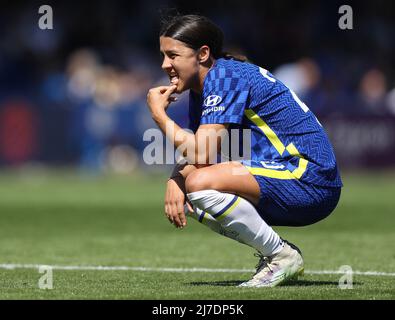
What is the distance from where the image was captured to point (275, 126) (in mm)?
6410

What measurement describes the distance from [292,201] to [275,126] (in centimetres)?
46

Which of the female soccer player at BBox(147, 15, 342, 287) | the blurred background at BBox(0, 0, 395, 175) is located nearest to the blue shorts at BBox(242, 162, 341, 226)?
the female soccer player at BBox(147, 15, 342, 287)

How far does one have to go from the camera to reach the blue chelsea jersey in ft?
→ 20.6

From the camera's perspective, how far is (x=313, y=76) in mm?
19422

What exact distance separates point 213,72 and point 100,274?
1.68 metres

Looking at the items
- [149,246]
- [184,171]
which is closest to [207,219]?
[184,171]

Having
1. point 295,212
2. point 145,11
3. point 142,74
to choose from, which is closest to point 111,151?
point 142,74

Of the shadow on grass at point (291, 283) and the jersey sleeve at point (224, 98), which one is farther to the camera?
the shadow on grass at point (291, 283)

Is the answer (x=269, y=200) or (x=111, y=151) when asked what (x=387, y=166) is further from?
(x=269, y=200)

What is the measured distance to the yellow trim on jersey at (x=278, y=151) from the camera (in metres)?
6.33

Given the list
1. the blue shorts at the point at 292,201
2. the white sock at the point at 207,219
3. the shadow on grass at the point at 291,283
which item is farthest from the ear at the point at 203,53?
the shadow on grass at the point at 291,283

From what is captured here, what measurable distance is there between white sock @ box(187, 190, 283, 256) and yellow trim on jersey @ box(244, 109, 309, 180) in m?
0.22

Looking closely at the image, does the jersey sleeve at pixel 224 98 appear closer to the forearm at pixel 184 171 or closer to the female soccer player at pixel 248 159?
the female soccer player at pixel 248 159

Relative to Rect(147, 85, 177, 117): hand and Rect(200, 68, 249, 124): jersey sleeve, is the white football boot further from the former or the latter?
Rect(147, 85, 177, 117): hand
